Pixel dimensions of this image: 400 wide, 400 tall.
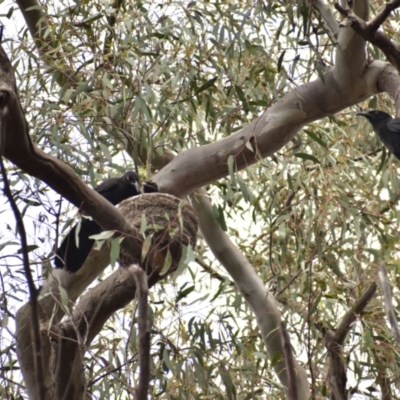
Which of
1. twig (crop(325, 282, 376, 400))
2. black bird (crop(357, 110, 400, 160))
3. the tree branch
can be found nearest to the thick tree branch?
twig (crop(325, 282, 376, 400))

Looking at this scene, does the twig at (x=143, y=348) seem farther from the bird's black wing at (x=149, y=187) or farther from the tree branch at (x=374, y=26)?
the bird's black wing at (x=149, y=187)

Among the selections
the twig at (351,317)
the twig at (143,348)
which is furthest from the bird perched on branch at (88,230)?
the twig at (143,348)

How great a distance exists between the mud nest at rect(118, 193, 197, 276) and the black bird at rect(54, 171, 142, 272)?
0.48 feet

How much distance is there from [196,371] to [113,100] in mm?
1352

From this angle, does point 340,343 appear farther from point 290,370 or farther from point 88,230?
point 290,370

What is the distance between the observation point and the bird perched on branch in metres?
3.75

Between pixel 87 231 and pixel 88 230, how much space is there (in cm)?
1

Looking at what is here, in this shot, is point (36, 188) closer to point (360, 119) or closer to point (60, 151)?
point (60, 151)

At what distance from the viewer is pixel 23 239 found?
3.59 ft

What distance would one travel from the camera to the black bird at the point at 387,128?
360cm

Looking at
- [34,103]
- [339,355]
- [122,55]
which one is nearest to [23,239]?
[339,355]

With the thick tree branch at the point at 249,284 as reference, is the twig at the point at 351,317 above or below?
below

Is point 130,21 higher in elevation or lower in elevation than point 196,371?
higher

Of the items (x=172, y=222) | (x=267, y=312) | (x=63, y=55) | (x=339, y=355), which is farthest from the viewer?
(x=267, y=312)
